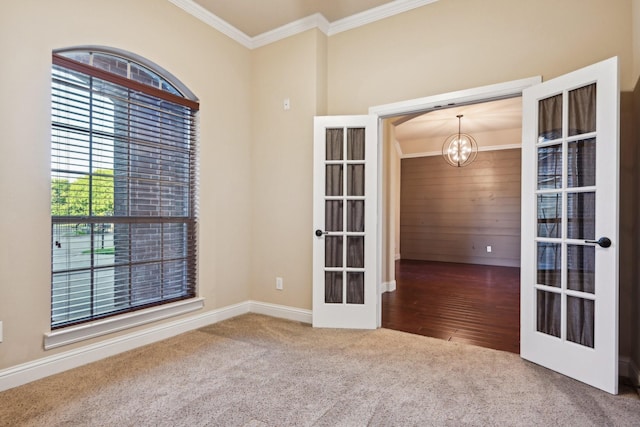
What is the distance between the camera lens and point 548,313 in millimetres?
2461

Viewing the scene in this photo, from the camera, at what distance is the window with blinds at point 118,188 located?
2465 mm

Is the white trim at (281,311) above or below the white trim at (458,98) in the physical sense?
below

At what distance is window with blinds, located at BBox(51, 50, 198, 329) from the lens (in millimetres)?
2465

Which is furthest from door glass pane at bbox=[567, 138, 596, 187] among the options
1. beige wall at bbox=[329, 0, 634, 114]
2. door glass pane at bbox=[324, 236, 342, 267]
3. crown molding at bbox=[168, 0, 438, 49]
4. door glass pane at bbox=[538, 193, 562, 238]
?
door glass pane at bbox=[324, 236, 342, 267]

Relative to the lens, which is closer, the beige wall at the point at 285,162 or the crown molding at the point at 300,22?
the crown molding at the point at 300,22

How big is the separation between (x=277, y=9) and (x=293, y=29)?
321 mm

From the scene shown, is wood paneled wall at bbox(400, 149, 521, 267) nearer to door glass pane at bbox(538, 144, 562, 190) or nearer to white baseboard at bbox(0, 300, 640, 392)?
door glass pane at bbox(538, 144, 562, 190)

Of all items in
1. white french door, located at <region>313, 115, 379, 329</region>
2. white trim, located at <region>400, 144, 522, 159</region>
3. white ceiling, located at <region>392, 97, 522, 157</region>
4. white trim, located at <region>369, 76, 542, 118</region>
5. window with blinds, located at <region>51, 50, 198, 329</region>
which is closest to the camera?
window with blinds, located at <region>51, 50, 198, 329</region>

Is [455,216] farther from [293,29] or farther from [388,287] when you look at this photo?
[293,29]

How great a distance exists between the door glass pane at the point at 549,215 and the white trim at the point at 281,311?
7.18 feet

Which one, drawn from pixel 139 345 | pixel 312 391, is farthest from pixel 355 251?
pixel 139 345

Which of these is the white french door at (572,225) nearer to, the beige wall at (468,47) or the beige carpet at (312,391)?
the beige carpet at (312,391)

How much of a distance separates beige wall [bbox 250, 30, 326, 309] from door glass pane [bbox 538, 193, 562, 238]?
198 cm

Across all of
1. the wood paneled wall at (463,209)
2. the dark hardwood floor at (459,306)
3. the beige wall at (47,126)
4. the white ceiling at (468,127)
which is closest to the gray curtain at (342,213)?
the dark hardwood floor at (459,306)
